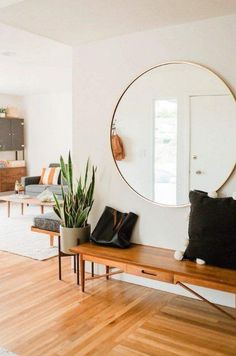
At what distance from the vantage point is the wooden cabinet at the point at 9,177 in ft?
26.7

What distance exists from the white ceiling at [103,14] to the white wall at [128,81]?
109 millimetres

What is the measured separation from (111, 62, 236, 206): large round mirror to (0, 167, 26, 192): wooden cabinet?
17.7 feet

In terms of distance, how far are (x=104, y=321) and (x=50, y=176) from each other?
5128 mm

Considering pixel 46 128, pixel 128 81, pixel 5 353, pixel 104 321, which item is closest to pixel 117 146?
pixel 128 81

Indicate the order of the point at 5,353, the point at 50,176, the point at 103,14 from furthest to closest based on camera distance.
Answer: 1. the point at 50,176
2. the point at 103,14
3. the point at 5,353

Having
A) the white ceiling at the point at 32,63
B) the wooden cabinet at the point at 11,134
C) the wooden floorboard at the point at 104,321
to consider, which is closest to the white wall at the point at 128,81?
the wooden floorboard at the point at 104,321

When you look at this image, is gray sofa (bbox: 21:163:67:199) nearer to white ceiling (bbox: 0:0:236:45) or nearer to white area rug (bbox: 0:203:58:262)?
white area rug (bbox: 0:203:58:262)

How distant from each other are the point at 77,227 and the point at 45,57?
239 cm

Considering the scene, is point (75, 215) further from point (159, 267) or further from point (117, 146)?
point (159, 267)

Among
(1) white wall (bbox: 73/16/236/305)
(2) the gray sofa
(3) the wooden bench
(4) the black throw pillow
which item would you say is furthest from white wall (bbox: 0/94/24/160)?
(4) the black throw pillow

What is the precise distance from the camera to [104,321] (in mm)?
2641

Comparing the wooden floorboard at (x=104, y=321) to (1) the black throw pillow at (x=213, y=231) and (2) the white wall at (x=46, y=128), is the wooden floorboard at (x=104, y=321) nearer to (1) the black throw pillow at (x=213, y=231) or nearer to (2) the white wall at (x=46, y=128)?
(1) the black throw pillow at (x=213, y=231)

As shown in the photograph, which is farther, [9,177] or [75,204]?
[9,177]

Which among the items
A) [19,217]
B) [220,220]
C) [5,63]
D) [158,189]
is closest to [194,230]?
[220,220]
